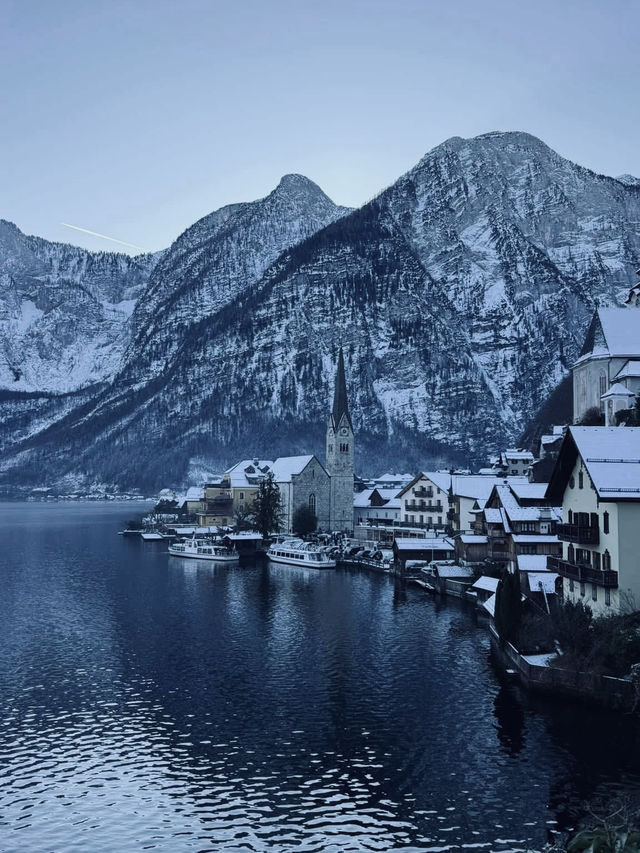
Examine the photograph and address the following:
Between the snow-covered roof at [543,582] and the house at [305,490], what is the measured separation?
9855 centimetres

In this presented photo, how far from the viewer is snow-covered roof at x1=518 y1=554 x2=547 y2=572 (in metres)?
74.5

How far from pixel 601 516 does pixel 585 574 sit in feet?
13.2

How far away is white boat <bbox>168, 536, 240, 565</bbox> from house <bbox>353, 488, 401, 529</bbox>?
37.9 meters

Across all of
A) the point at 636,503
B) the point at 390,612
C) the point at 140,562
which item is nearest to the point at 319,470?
the point at 140,562

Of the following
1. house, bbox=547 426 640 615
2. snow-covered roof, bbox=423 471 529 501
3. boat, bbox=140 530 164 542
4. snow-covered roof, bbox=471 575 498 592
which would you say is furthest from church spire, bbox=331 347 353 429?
house, bbox=547 426 640 615

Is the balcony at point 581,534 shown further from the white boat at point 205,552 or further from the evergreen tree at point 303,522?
the evergreen tree at point 303,522

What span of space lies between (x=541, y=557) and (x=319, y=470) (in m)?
97.2

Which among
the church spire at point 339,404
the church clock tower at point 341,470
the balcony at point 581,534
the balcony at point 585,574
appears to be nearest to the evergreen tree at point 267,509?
the church clock tower at point 341,470

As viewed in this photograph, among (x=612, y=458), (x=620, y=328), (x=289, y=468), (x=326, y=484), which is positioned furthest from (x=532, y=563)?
(x=289, y=468)

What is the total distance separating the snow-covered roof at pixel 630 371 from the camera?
89562mm

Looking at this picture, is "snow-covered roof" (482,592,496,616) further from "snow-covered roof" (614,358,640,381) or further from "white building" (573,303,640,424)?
"white building" (573,303,640,424)

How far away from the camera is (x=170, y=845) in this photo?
29.9m

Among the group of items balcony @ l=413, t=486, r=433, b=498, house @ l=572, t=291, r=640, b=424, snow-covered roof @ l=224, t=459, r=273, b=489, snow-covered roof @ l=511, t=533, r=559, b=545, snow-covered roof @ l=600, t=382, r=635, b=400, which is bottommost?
snow-covered roof @ l=511, t=533, r=559, b=545

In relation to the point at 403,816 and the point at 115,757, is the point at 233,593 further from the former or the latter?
the point at 403,816
